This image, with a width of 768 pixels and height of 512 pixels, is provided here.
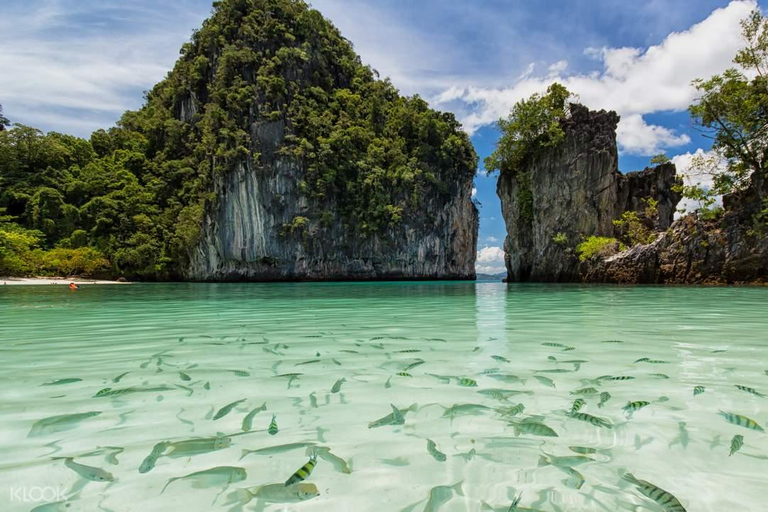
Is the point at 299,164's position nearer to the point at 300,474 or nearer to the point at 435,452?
the point at 435,452

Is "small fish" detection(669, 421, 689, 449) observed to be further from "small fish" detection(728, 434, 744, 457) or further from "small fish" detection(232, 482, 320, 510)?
"small fish" detection(232, 482, 320, 510)

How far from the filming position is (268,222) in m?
34.7

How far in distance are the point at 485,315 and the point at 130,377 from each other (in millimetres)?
6019

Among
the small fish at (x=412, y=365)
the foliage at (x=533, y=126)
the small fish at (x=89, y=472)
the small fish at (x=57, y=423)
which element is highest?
the foliage at (x=533, y=126)

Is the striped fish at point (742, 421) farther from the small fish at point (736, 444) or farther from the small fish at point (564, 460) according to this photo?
the small fish at point (564, 460)

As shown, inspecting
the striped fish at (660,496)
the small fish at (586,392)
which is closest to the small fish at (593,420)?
the small fish at (586,392)

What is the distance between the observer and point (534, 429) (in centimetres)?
206

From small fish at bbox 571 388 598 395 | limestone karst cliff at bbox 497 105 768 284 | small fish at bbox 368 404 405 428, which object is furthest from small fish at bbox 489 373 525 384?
limestone karst cliff at bbox 497 105 768 284

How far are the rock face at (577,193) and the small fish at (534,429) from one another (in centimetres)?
2528

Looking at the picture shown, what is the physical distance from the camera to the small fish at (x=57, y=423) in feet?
6.93

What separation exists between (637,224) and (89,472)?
28333 millimetres

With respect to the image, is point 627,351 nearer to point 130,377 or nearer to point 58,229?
point 130,377

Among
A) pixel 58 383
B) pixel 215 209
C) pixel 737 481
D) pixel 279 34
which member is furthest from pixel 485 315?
pixel 279 34

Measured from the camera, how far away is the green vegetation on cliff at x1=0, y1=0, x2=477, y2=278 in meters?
35.2
